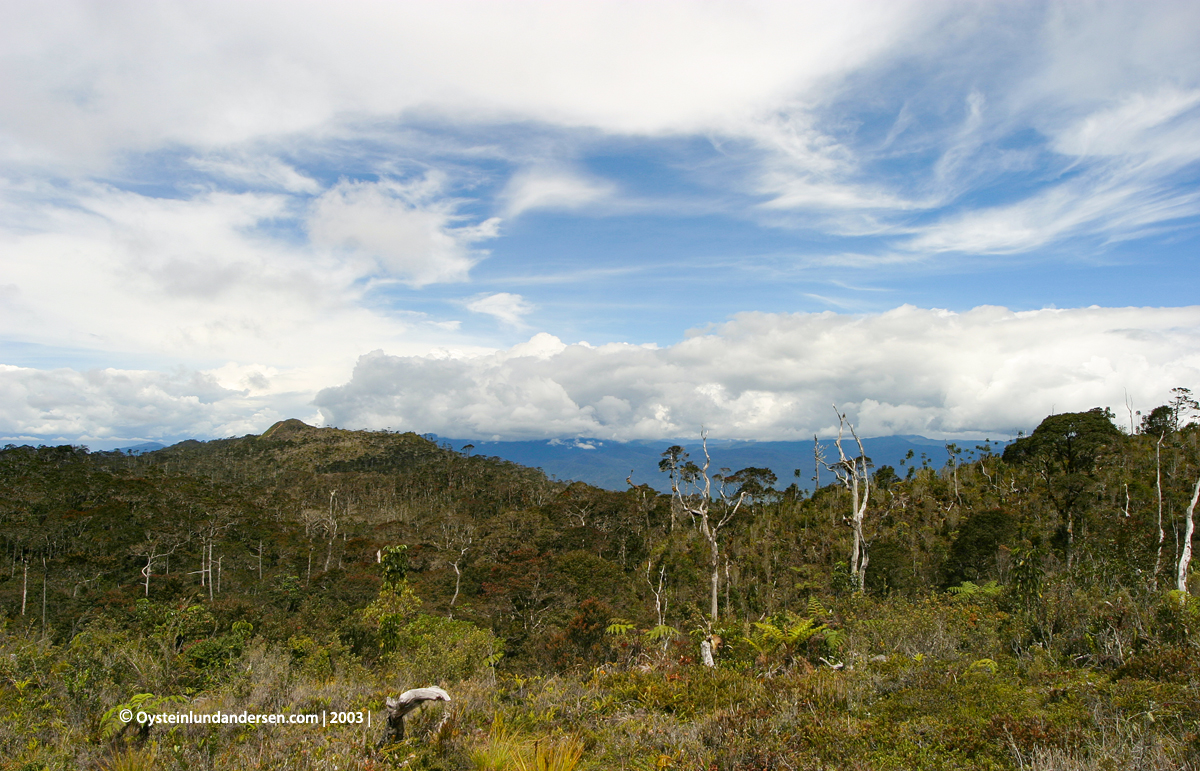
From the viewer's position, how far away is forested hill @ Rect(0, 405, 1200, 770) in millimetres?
5902

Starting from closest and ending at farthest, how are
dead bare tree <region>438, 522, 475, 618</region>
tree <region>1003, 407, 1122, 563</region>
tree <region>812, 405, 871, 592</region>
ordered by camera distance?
tree <region>812, 405, 871, 592</region> < tree <region>1003, 407, 1122, 563</region> < dead bare tree <region>438, 522, 475, 618</region>

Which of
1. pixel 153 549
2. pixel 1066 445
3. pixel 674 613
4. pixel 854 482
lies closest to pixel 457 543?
pixel 153 549

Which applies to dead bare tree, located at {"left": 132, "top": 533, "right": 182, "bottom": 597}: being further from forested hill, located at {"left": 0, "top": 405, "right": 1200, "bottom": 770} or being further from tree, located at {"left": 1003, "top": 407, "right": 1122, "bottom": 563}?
tree, located at {"left": 1003, "top": 407, "right": 1122, "bottom": 563}

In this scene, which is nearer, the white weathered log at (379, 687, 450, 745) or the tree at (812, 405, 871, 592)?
the white weathered log at (379, 687, 450, 745)

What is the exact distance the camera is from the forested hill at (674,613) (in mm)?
5902

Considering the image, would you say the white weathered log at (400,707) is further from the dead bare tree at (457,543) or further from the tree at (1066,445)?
the tree at (1066,445)

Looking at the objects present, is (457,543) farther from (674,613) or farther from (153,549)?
(674,613)

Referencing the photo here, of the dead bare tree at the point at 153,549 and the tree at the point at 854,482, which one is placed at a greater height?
the tree at the point at 854,482

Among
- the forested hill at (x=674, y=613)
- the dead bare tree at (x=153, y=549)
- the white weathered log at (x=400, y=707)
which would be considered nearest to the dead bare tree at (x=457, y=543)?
the forested hill at (x=674, y=613)

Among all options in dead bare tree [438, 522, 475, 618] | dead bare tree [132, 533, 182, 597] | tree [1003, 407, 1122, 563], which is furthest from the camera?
dead bare tree [132, 533, 182, 597]

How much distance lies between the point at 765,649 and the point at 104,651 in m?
13.3

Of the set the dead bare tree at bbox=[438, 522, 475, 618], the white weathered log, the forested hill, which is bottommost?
the dead bare tree at bbox=[438, 522, 475, 618]

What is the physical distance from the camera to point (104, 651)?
37.7 feet

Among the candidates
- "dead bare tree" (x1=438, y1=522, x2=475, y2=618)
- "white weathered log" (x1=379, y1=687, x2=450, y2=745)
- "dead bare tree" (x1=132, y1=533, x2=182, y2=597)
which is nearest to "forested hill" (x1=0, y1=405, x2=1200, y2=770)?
"white weathered log" (x1=379, y1=687, x2=450, y2=745)
